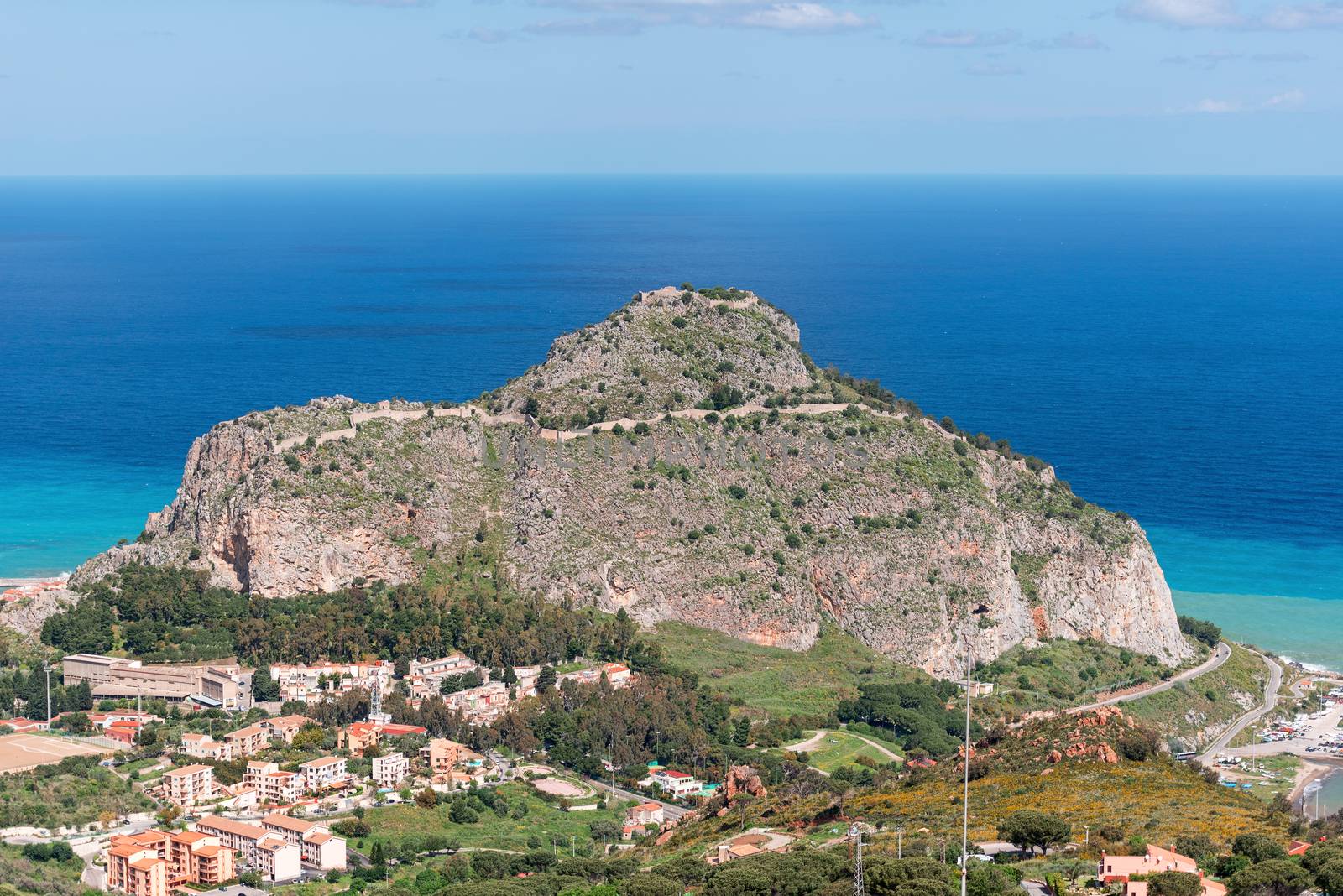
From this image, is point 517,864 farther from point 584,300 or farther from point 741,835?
point 584,300

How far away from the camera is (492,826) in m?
56.6

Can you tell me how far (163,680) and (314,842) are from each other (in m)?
17.7

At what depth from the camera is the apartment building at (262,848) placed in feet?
167

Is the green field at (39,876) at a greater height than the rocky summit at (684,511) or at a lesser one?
lesser

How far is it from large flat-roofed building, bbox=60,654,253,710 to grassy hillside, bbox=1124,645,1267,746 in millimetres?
35308

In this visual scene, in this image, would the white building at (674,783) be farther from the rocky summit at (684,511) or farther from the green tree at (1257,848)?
the green tree at (1257,848)

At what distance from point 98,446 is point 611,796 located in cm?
6835

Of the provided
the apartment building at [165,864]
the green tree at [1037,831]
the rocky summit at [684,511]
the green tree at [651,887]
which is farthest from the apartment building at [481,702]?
the green tree at [1037,831]

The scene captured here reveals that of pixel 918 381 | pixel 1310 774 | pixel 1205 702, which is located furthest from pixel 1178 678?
pixel 918 381

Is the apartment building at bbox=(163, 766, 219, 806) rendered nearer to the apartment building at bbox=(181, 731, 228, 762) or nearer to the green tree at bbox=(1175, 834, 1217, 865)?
the apartment building at bbox=(181, 731, 228, 762)

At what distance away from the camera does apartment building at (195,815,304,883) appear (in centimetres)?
5075

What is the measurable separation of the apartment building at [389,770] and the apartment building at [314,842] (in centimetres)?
613

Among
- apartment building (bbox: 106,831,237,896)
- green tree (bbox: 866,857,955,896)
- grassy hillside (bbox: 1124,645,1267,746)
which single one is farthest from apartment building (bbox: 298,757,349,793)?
grassy hillside (bbox: 1124,645,1267,746)

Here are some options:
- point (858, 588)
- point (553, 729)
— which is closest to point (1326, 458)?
point (858, 588)
